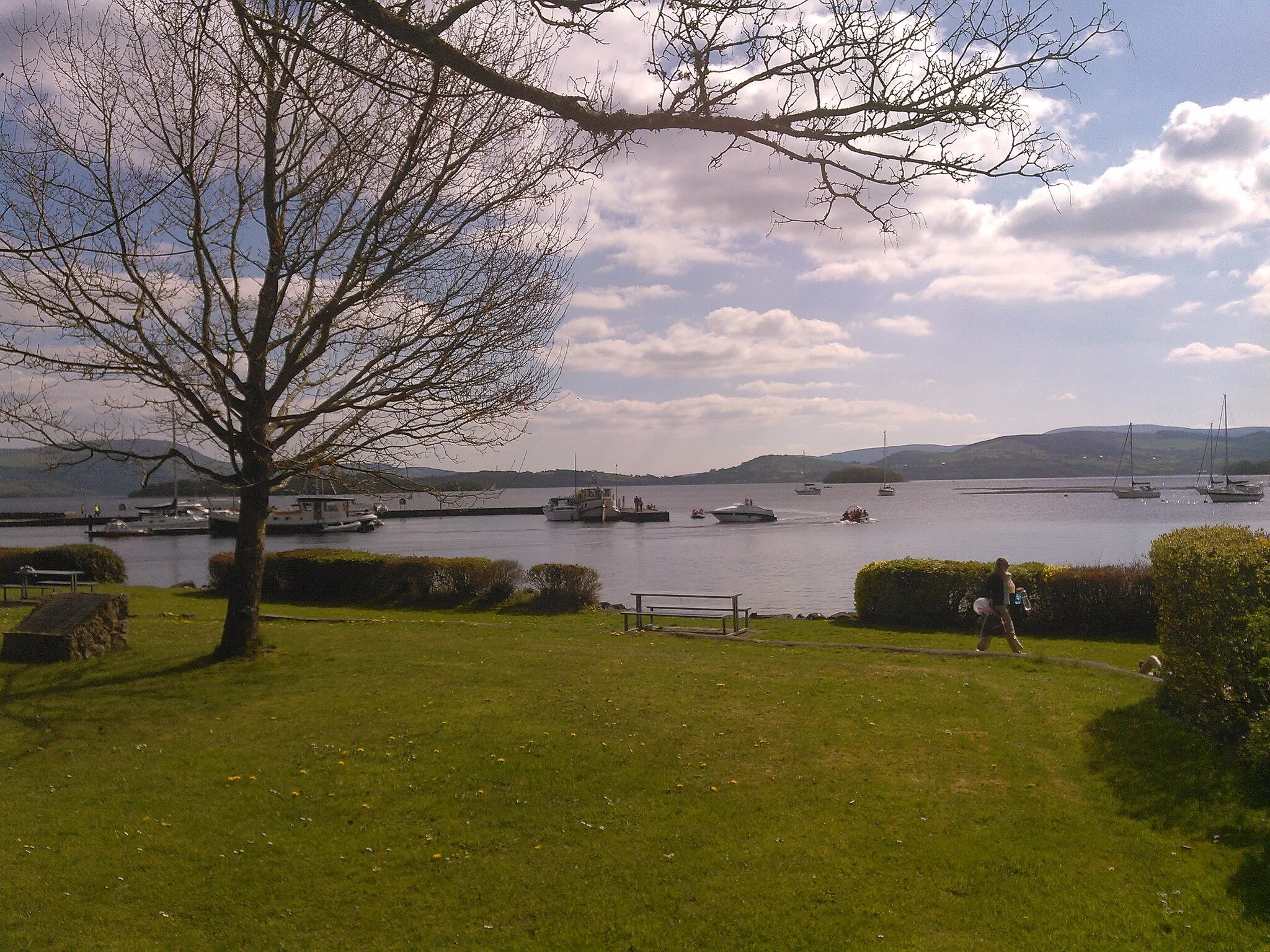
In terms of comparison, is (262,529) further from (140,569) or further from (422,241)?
(140,569)

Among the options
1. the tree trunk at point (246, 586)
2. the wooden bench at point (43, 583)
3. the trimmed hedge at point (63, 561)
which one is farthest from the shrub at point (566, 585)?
the trimmed hedge at point (63, 561)

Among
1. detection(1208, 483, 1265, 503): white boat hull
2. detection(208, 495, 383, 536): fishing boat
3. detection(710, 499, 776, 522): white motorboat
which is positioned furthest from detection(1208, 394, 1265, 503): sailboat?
detection(208, 495, 383, 536): fishing boat

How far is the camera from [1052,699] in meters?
9.64

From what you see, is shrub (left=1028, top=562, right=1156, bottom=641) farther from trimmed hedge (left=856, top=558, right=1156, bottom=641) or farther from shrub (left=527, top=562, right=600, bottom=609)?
shrub (left=527, top=562, right=600, bottom=609)

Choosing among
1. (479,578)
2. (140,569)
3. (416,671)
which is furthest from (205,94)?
(140,569)

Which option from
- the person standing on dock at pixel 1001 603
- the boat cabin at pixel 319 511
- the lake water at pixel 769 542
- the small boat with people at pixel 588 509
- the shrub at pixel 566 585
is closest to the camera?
the person standing on dock at pixel 1001 603

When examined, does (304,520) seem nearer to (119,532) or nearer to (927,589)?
(119,532)

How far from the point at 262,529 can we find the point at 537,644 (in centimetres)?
440

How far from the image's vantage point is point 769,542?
6366 cm

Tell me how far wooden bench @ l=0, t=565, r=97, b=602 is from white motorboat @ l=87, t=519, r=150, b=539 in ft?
200

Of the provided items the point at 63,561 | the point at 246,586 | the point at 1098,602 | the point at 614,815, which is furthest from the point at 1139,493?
the point at 614,815

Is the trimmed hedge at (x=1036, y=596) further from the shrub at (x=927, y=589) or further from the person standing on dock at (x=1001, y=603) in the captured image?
the person standing on dock at (x=1001, y=603)

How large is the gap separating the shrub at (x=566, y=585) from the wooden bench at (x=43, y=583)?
10657 mm

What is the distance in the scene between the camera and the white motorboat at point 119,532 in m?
81.4
